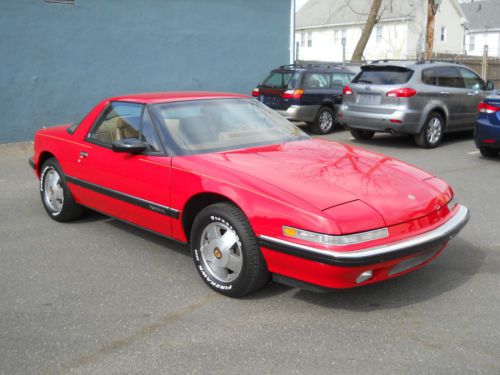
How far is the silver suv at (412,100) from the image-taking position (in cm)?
1012

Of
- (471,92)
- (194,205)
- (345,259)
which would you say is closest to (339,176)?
(345,259)

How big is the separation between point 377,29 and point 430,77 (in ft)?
100

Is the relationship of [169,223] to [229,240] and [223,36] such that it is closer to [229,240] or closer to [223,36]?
[229,240]

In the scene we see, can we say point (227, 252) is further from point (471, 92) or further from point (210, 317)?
point (471, 92)

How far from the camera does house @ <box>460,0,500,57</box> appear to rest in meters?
48.0

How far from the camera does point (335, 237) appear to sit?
330cm

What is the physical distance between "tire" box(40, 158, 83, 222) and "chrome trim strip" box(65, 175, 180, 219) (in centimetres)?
21

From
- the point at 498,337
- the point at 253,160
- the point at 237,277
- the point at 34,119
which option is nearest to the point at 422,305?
the point at 498,337

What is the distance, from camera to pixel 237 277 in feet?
12.4

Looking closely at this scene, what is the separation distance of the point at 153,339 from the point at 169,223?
45.1 inches

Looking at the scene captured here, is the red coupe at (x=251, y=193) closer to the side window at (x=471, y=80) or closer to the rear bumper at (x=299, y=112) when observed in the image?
the rear bumper at (x=299, y=112)

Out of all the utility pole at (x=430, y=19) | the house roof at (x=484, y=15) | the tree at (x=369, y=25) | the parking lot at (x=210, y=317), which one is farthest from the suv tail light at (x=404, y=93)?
the house roof at (x=484, y=15)

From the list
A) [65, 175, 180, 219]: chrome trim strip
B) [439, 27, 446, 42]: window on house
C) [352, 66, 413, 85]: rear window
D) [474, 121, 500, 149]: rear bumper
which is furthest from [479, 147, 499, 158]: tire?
[439, 27, 446, 42]: window on house

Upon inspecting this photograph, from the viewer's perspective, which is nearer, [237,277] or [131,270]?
[237,277]
